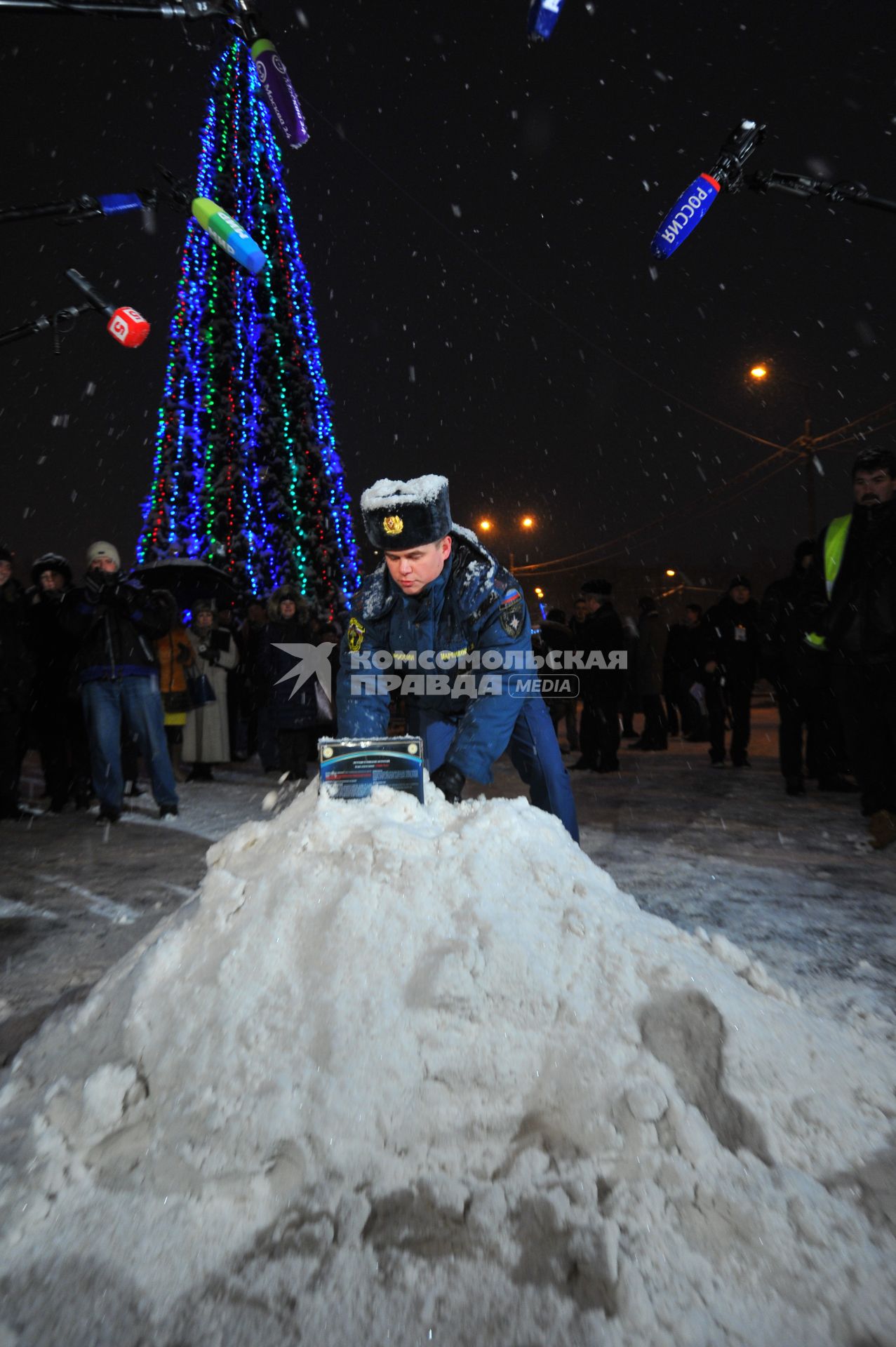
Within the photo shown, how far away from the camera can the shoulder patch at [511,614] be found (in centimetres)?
339

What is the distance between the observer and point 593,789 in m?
7.79

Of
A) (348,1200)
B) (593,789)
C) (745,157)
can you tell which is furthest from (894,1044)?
(745,157)

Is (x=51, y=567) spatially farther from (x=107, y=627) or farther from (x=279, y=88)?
(x=279, y=88)

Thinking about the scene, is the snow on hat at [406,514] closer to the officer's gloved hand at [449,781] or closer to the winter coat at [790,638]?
the officer's gloved hand at [449,781]

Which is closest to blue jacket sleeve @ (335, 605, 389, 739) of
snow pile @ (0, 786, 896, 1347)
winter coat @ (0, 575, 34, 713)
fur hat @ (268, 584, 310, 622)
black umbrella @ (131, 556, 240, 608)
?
snow pile @ (0, 786, 896, 1347)

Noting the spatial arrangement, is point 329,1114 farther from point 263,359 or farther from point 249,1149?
point 263,359

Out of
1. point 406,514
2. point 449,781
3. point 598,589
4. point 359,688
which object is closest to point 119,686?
point 359,688

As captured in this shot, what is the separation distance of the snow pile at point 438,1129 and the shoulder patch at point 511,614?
4.38 feet

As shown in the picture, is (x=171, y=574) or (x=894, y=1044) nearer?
(x=894, y=1044)

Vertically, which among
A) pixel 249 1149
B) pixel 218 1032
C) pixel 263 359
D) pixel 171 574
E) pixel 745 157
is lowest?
pixel 249 1149

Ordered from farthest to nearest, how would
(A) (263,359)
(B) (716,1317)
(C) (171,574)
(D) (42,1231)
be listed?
(A) (263,359) < (C) (171,574) < (D) (42,1231) < (B) (716,1317)

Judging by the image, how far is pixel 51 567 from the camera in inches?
285

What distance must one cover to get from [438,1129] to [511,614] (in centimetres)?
217

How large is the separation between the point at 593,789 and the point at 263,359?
47.2 ft
